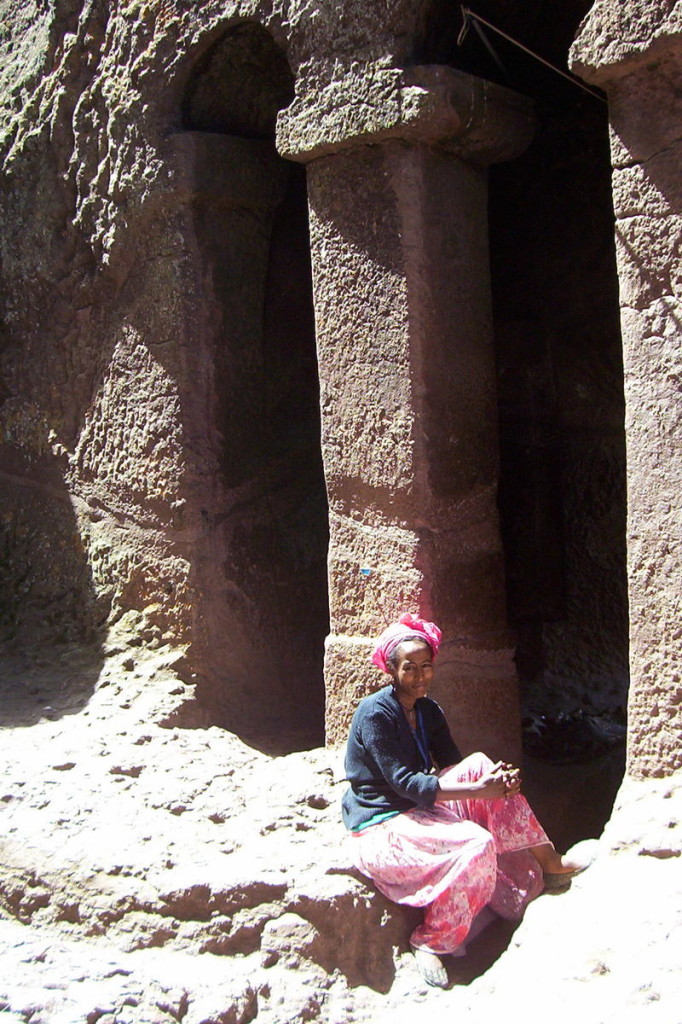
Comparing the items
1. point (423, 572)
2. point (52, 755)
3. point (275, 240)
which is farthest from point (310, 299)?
point (52, 755)

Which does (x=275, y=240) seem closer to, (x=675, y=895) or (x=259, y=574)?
(x=259, y=574)

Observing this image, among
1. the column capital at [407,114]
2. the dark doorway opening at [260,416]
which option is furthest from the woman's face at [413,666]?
the column capital at [407,114]

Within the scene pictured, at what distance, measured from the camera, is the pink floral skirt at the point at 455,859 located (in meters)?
3.12

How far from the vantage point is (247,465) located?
4578 millimetres

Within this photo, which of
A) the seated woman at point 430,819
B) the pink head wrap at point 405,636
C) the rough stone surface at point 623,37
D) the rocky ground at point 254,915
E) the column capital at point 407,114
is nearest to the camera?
the rocky ground at point 254,915

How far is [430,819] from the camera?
320 centimetres

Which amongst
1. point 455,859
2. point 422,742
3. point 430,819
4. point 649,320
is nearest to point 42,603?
point 422,742

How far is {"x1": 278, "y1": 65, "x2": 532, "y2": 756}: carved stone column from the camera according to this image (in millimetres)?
3711

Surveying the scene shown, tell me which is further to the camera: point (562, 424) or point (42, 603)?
point (42, 603)

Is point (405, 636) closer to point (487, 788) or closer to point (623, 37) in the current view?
point (487, 788)

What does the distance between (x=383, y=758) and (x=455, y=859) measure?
0.32m

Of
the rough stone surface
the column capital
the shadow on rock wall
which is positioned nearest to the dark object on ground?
the shadow on rock wall

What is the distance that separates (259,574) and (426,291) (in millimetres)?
1384

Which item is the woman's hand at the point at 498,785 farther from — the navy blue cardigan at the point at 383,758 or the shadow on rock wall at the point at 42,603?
the shadow on rock wall at the point at 42,603
